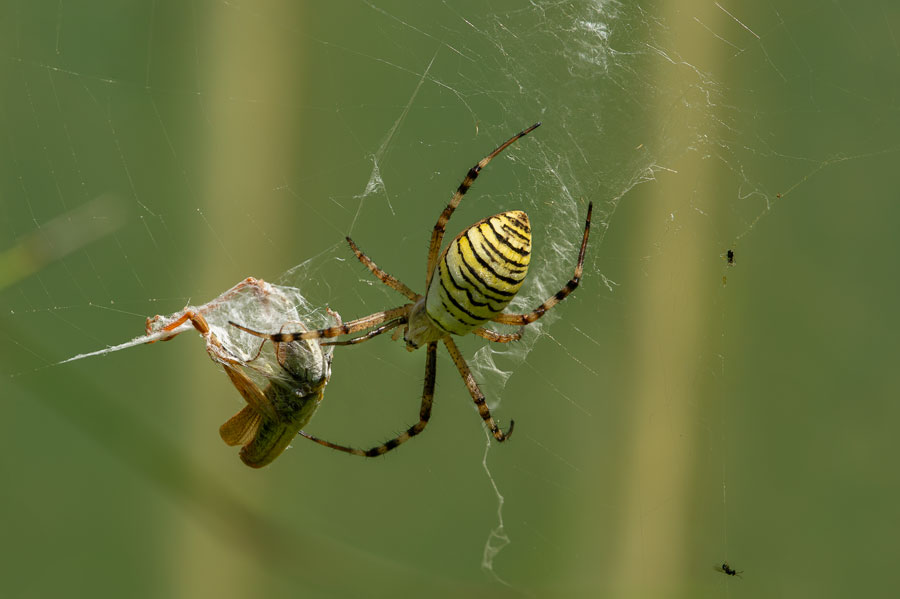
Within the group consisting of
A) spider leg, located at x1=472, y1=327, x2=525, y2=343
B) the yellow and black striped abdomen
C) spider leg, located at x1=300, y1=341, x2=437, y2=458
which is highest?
the yellow and black striped abdomen

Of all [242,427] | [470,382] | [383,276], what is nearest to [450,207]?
[383,276]

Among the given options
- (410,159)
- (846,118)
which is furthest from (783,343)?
(410,159)

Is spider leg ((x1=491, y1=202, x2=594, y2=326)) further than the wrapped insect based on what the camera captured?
Yes

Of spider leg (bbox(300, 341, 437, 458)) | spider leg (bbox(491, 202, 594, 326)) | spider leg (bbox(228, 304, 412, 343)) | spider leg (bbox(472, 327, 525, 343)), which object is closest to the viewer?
spider leg (bbox(228, 304, 412, 343))

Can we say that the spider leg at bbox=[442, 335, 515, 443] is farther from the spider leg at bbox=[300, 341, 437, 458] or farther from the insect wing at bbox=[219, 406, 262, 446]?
the insect wing at bbox=[219, 406, 262, 446]

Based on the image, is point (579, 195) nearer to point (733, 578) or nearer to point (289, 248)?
point (289, 248)

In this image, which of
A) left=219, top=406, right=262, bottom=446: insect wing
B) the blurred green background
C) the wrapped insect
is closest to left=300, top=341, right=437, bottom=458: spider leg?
the blurred green background
